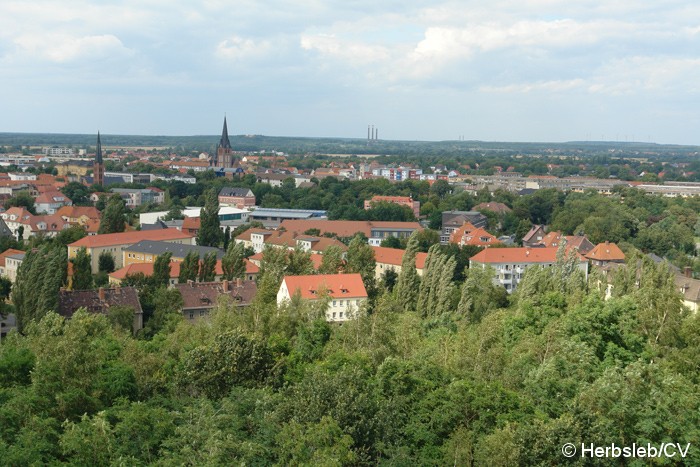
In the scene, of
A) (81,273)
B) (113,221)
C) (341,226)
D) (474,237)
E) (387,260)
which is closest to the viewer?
(81,273)

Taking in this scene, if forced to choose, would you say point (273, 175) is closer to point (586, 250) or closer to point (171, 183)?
point (171, 183)

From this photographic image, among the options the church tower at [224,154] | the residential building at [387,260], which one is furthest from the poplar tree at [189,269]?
the church tower at [224,154]

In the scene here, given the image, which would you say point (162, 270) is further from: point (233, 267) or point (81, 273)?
point (81, 273)

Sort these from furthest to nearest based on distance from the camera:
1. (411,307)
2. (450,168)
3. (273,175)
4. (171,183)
→ (450,168) → (273,175) → (171,183) → (411,307)

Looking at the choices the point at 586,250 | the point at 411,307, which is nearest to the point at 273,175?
the point at 586,250

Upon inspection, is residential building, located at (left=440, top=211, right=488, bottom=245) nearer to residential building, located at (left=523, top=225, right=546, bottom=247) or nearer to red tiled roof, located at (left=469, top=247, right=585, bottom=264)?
residential building, located at (left=523, top=225, right=546, bottom=247)

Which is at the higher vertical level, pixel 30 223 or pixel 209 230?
pixel 209 230

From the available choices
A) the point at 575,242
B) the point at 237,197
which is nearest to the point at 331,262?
the point at 575,242

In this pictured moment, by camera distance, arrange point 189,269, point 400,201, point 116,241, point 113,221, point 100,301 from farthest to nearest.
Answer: point 400,201
point 113,221
point 116,241
point 189,269
point 100,301
